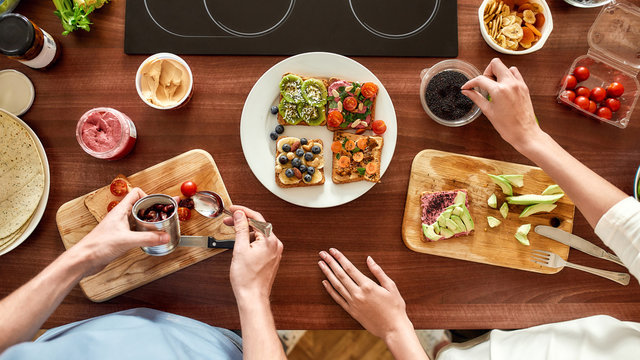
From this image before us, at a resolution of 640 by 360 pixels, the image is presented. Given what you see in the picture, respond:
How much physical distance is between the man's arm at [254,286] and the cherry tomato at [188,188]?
0.80ft

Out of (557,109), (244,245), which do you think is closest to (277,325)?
(244,245)

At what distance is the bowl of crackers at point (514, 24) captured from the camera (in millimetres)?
1648

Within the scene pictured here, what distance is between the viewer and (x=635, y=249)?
4.49 feet

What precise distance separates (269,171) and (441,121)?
803 millimetres

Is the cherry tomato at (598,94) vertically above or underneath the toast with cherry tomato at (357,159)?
above

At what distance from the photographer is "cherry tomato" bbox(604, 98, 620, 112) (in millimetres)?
1696

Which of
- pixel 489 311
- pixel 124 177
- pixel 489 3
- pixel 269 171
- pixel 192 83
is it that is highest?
pixel 489 3

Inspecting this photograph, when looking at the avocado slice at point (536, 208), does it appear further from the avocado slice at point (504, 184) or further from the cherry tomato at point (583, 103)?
the cherry tomato at point (583, 103)

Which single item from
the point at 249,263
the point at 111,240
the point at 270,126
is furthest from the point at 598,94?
the point at 111,240

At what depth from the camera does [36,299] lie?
4.10ft

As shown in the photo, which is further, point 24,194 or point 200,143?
point 200,143

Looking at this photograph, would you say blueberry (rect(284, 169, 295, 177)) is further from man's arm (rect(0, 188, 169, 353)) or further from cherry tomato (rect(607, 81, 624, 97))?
cherry tomato (rect(607, 81, 624, 97))

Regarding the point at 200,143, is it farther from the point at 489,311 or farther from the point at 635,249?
the point at 635,249

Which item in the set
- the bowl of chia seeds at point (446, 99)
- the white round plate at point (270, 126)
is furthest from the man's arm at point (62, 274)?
the bowl of chia seeds at point (446, 99)
